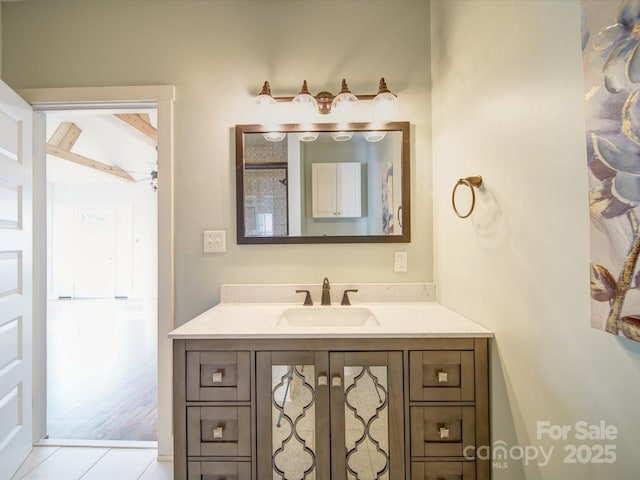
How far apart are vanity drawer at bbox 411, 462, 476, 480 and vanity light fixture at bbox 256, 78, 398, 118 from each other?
160 centimetres

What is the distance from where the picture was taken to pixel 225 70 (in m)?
1.69

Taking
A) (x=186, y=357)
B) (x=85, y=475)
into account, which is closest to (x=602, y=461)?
(x=186, y=357)

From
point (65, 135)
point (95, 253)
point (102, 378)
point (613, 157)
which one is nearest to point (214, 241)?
point (613, 157)

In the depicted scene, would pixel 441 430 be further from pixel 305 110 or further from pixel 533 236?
pixel 305 110

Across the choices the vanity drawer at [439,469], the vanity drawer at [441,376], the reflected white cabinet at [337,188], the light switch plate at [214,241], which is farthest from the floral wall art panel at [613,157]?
the light switch plate at [214,241]

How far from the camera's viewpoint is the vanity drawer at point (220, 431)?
3.66ft

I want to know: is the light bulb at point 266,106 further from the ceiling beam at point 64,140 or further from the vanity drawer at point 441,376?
the ceiling beam at point 64,140

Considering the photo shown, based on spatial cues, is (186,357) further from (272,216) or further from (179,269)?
(272,216)

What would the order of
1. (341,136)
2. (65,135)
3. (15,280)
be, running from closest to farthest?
(15,280)
(341,136)
(65,135)

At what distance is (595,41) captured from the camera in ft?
2.08

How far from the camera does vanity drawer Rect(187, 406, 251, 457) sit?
1116 mm

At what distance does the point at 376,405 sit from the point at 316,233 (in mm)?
897

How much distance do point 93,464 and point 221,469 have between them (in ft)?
3.37

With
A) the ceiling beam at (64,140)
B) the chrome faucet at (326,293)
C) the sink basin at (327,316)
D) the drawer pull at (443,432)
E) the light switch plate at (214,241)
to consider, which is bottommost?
the drawer pull at (443,432)
